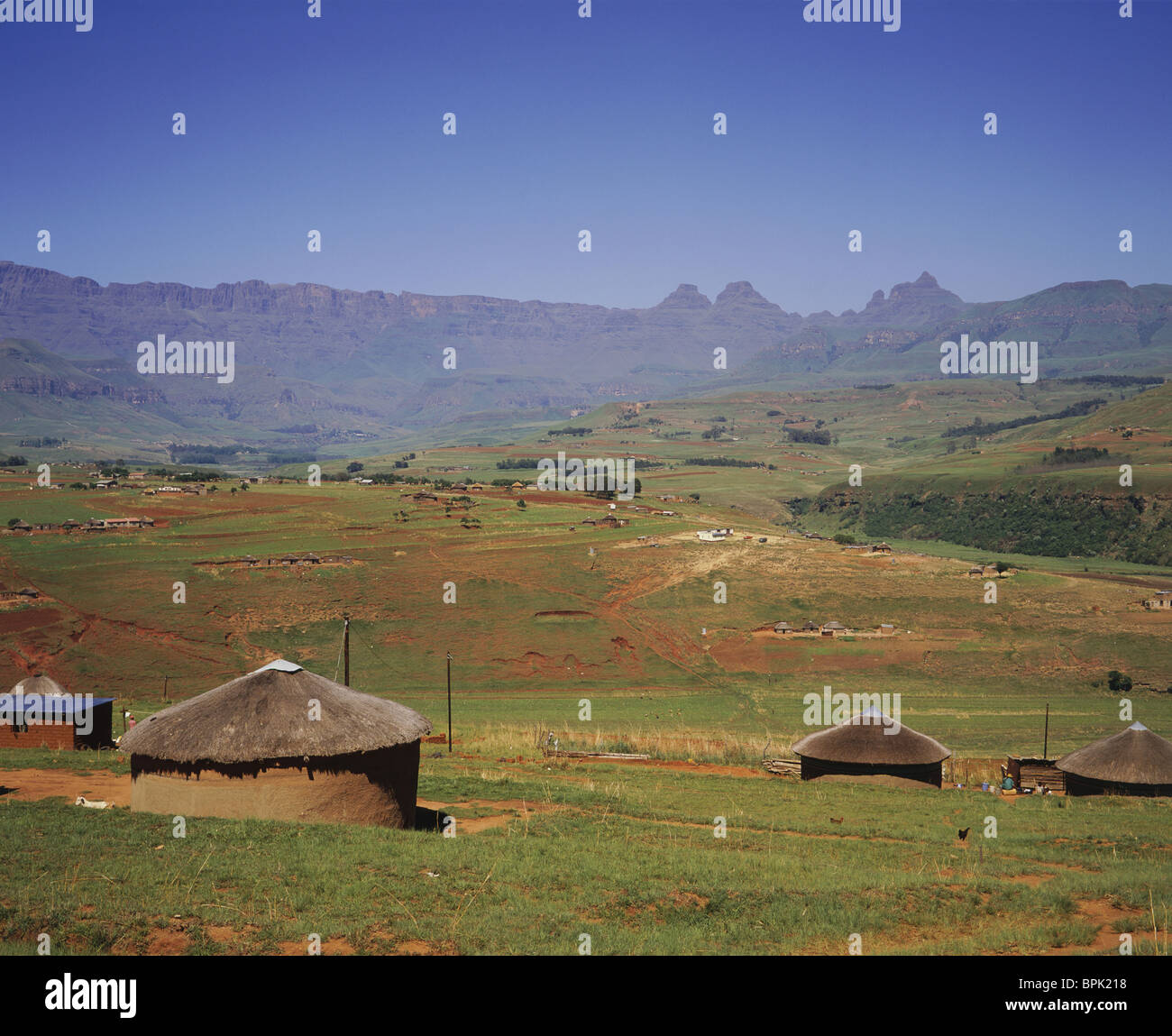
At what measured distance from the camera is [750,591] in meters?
81.0

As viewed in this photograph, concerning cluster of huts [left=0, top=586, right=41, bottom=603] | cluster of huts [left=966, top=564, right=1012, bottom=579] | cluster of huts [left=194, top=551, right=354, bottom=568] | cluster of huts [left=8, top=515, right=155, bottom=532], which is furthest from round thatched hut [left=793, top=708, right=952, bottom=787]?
cluster of huts [left=8, top=515, right=155, bottom=532]

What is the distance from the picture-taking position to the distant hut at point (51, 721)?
34.2 m

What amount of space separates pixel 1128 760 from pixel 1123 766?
11.7 inches

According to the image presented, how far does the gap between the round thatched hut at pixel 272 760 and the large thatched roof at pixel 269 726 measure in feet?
0.08

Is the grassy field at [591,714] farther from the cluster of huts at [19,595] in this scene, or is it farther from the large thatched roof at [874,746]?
the large thatched roof at [874,746]

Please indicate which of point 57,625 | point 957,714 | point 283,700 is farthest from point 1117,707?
point 57,625

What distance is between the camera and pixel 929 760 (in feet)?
115

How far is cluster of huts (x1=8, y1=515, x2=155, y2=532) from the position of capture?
3740 inches

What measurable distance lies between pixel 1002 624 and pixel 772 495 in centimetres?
12577

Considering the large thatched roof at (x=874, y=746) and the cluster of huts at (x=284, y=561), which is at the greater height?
the cluster of huts at (x=284, y=561)

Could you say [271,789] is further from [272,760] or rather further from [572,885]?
[572,885]

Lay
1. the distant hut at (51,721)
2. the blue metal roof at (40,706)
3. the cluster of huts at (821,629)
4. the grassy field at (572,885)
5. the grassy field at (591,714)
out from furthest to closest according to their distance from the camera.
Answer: the cluster of huts at (821,629)
the blue metal roof at (40,706)
the distant hut at (51,721)
the grassy field at (591,714)
the grassy field at (572,885)

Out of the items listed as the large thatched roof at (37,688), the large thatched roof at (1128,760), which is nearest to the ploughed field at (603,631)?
the large thatched roof at (37,688)

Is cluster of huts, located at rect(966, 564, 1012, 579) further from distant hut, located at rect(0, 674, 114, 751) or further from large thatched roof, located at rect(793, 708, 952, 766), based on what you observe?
distant hut, located at rect(0, 674, 114, 751)
